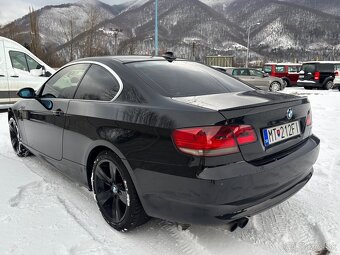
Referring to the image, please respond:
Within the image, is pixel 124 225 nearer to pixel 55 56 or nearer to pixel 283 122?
pixel 283 122

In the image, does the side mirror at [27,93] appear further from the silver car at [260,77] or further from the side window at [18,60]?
the silver car at [260,77]

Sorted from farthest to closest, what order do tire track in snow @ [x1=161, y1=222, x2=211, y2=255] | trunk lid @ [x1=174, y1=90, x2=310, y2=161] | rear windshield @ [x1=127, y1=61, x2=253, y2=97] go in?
rear windshield @ [x1=127, y1=61, x2=253, y2=97]
tire track in snow @ [x1=161, y1=222, x2=211, y2=255]
trunk lid @ [x1=174, y1=90, x2=310, y2=161]

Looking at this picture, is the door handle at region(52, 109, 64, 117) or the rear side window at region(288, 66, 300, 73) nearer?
the door handle at region(52, 109, 64, 117)

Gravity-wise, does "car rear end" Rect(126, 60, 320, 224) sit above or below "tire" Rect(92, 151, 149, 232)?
above

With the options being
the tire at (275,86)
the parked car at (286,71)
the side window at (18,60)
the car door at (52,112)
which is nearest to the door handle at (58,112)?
the car door at (52,112)

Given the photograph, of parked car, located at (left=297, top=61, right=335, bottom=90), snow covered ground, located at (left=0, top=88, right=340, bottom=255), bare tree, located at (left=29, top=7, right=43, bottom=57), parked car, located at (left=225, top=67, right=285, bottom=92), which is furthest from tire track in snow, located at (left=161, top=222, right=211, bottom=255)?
bare tree, located at (left=29, top=7, right=43, bottom=57)

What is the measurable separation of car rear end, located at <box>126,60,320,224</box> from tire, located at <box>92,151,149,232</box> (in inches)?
6.8

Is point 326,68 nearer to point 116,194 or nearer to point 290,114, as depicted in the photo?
point 290,114

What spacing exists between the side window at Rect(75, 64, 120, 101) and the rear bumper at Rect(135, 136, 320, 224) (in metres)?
0.82

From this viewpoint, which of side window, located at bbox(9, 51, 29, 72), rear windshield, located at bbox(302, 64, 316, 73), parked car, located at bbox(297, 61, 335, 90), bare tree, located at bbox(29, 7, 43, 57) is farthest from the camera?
bare tree, located at bbox(29, 7, 43, 57)

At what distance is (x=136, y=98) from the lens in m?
2.57

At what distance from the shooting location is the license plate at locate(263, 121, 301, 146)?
2.33m

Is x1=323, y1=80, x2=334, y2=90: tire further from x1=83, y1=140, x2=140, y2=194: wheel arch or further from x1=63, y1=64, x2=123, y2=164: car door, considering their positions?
x1=83, y1=140, x2=140, y2=194: wheel arch

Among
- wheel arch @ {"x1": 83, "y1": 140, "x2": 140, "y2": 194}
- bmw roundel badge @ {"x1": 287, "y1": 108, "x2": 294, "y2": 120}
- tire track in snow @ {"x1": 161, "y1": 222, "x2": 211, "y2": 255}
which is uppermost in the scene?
bmw roundel badge @ {"x1": 287, "y1": 108, "x2": 294, "y2": 120}
